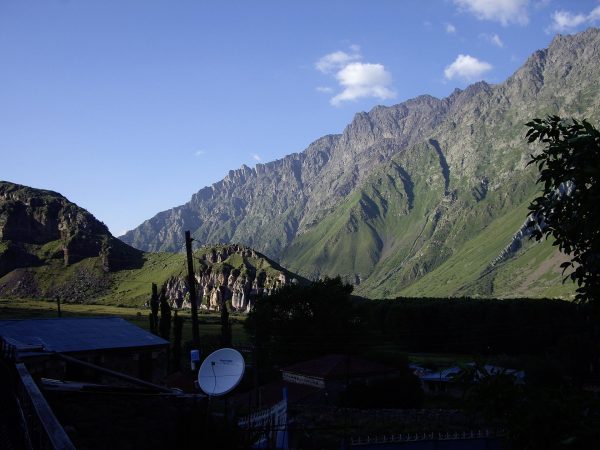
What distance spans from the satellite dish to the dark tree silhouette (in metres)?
16.4

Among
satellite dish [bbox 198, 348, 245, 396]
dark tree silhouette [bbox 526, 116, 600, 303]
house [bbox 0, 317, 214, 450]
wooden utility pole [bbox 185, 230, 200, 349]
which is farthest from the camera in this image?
wooden utility pole [bbox 185, 230, 200, 349]

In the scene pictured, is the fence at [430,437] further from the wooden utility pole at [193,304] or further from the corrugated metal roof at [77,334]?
the corrugated metal roof at [77,334]

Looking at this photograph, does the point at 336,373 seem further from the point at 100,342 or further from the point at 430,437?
the point at 100,342

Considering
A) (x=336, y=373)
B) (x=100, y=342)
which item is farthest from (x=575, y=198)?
(x=336, y=373)

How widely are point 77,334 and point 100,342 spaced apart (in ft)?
5.16

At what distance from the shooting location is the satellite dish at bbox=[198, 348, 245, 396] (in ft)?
76.0

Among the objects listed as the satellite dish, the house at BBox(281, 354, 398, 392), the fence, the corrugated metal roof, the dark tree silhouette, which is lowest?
the house at BBox(281, 354, 398, 392)

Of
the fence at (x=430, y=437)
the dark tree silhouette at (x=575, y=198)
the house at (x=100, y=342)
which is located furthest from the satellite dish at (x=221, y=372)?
the dark tree silhouette at (x=575, y=198)

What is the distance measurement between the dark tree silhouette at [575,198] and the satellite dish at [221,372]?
16436 mm

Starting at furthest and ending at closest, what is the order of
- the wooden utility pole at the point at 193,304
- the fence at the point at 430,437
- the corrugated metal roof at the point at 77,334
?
the wooden utility pole at the point at 193,304 < the fence at the point at 430,437 < the corrugated metal roof at the point at 77,334

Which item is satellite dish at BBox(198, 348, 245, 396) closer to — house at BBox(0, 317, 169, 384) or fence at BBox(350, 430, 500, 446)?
house at BBox(0, 317, 169, 384)

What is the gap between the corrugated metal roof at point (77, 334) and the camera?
81.3ft

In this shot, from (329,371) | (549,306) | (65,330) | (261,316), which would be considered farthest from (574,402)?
(549,306)

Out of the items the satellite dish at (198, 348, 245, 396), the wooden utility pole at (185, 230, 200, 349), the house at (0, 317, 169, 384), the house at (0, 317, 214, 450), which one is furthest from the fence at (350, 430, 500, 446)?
the house at (0, 317, 214, 450)
